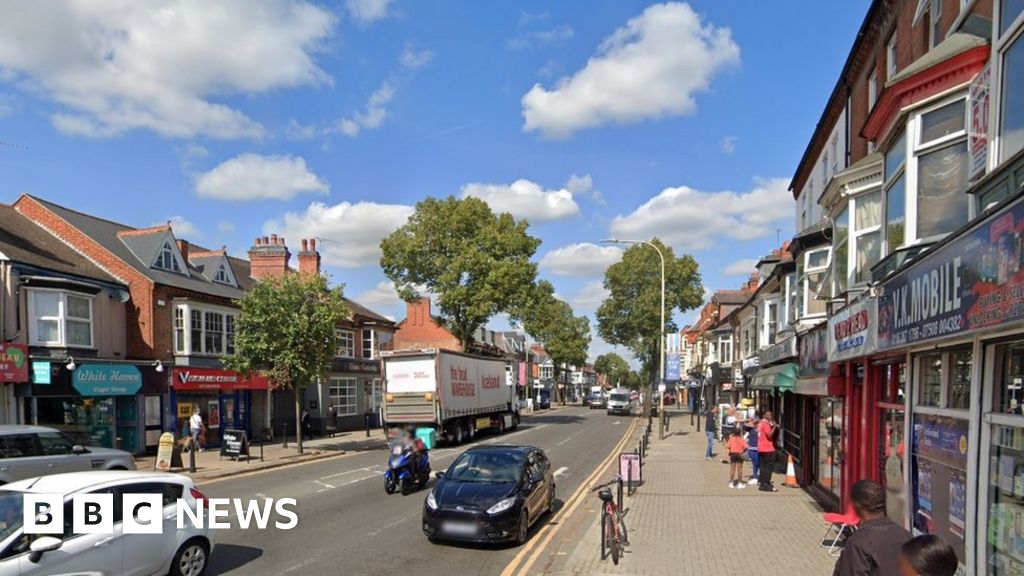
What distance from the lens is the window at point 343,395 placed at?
35.0 m

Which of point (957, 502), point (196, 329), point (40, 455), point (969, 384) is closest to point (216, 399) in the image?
point (196, 329)

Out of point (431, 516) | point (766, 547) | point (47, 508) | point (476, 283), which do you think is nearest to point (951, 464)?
point (766, 547)

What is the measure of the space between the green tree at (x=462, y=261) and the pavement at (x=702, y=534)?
2229 centimetres

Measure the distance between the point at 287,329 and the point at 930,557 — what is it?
71.5ft

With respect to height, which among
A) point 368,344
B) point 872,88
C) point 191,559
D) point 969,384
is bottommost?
point 191,559

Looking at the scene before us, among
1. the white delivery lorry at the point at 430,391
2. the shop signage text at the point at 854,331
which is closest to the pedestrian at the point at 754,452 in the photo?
the shop signage text at the point at 854,331

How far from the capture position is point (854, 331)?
384 inches

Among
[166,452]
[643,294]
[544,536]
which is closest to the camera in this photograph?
[544,536]

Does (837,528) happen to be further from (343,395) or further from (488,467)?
(343,395)

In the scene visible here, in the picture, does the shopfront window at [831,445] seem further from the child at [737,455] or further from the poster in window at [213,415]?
the poster in window at [213,415]

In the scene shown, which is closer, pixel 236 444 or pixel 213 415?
pixel 236 444

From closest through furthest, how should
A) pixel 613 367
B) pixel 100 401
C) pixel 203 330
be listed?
1. pixel 100 401
2. pixel 203 330
3. pixel 613 367

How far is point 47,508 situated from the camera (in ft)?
21.9

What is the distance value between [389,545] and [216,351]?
19781 mm
